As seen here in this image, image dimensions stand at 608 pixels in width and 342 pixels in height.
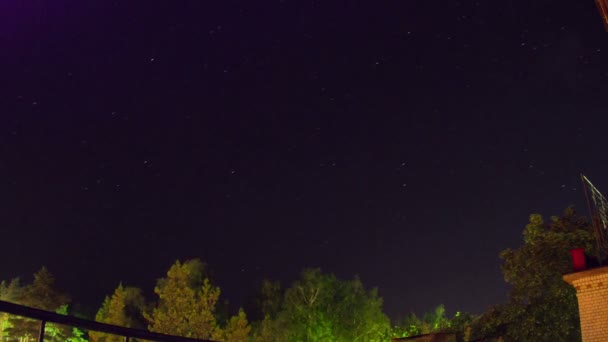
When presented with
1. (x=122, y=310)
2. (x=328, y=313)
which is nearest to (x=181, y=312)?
(x=122, y=310)

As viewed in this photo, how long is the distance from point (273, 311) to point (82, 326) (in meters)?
57.4

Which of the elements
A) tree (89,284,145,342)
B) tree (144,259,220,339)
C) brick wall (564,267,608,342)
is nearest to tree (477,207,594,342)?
brick wall (564,267,608,342)

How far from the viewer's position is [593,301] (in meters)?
13.4

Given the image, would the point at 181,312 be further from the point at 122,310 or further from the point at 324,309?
the point at 324,309

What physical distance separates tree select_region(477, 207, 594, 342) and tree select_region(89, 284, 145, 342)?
30545mm

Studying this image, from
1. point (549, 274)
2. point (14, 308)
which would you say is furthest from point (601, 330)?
point (14, 308)

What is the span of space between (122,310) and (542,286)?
3675 centimetres

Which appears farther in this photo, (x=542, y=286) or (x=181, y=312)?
(x=181, y=312)

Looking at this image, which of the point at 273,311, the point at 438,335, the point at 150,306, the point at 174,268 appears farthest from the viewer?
the point at 273,311

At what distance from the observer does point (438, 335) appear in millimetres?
17172

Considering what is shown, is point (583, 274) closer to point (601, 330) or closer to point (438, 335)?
point (601, 330)

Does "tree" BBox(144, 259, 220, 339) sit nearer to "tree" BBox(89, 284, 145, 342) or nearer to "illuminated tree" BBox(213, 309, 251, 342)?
"illuminated tree" BBox(213, 309, 251, 342)

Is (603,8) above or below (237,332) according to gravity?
above

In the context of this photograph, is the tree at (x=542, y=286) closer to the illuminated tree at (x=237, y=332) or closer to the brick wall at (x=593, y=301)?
the brick wall at (x=593, y=301)
